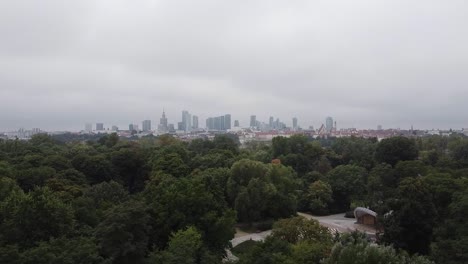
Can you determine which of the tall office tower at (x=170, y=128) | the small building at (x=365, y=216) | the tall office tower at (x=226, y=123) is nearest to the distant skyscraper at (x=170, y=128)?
the tall office tower at (x=170, y=128)

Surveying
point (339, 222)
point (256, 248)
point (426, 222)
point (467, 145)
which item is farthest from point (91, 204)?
point (467, 145)

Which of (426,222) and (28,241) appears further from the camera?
(426,222)

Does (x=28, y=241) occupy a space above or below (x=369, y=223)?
above

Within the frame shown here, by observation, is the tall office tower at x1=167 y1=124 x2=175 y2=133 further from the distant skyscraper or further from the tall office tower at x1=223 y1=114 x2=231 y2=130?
the tall office tower at x1=223 y1=114 x2=231 y2=130

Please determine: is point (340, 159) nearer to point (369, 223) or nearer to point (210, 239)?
point (369, 223)

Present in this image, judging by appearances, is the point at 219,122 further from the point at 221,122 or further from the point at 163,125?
the point at 163,125

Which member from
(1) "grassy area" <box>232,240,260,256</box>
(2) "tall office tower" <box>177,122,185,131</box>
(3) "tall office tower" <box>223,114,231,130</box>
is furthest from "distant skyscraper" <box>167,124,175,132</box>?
(1) "grassy area" <box>232,240,260,256</box>

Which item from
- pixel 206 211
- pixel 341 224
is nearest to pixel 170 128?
pixel 341 224
